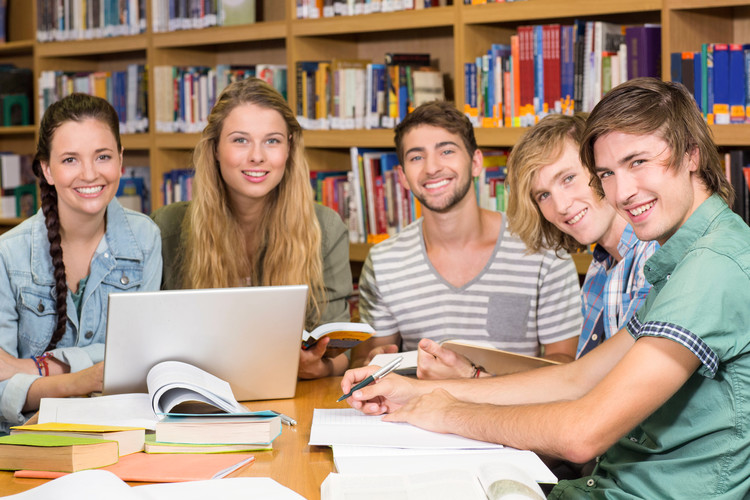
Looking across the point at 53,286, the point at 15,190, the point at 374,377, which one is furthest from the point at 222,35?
the point at 374,377

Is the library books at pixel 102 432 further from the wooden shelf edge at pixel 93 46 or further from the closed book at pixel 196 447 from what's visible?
the wooden shelf edge at pixel 93 46

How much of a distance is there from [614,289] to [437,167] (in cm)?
74

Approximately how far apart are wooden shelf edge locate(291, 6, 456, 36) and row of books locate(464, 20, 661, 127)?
0.70ft

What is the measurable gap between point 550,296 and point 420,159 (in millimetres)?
556

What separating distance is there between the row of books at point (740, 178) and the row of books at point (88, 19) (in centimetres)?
270

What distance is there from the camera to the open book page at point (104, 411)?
1476mm

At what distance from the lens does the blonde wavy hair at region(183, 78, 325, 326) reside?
232 cm

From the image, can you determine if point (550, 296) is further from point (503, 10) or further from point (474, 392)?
point (503, 10)

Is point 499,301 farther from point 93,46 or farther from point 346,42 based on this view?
point 93,46

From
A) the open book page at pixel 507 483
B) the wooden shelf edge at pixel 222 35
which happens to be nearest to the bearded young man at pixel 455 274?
the open book page at pixel 507 483

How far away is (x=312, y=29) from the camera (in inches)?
135

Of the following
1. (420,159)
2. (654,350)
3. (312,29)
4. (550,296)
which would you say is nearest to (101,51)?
(312,29)

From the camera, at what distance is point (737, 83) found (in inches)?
101

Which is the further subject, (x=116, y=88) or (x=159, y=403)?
(x=116, y=88)
